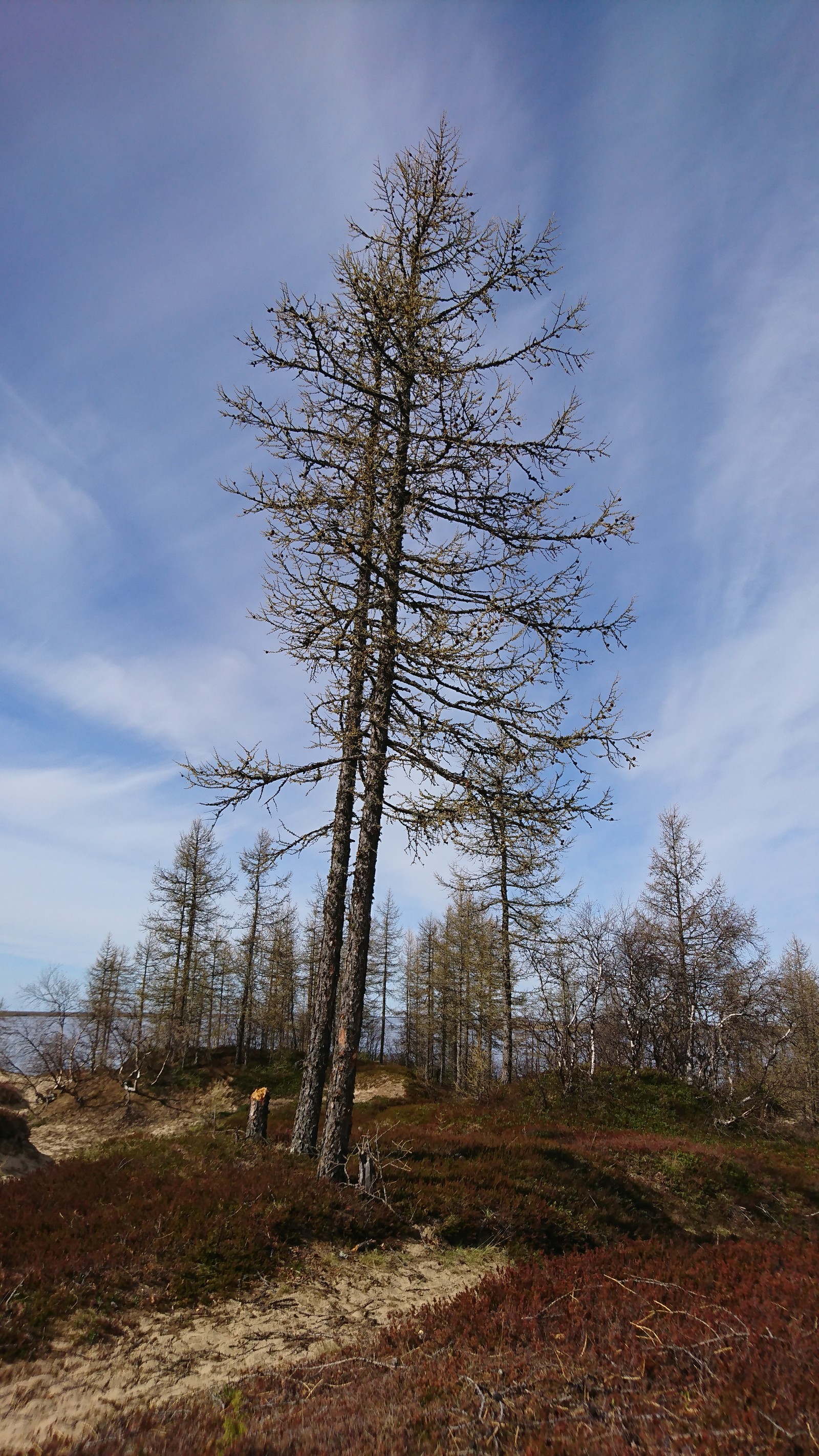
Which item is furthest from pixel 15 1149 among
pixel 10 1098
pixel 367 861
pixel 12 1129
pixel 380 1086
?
pixel 380 1086

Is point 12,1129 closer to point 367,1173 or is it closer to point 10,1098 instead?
point 10,1098

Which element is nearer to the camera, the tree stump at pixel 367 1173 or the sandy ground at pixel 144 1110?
the tree stump at pixel 367 1173

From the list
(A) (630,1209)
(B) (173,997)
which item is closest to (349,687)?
(A) (630,1209)

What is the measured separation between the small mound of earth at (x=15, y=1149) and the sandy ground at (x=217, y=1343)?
32.5 feet

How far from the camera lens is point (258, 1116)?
12.5 m

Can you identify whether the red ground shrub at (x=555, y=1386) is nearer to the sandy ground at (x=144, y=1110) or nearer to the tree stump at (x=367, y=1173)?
the tree stump at (x=367, y=1173)

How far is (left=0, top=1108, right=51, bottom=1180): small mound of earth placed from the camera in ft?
45.4

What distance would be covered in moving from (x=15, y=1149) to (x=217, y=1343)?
456 inches

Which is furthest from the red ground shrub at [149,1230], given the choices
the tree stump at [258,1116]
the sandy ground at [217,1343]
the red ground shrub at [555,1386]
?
the tree stump at [258,1116]

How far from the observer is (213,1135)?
12.9 metres

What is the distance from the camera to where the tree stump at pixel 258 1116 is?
1241cm

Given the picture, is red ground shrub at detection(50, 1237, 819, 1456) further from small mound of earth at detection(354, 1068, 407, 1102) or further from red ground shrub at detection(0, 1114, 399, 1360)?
small mound of earth at detection(354, 1068, 407, 1102)

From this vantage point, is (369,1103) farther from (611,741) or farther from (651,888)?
(611,741)

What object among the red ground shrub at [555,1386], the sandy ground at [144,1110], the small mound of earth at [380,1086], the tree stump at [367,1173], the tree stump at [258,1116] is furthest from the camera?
the small mound of earth at [380,1086]
